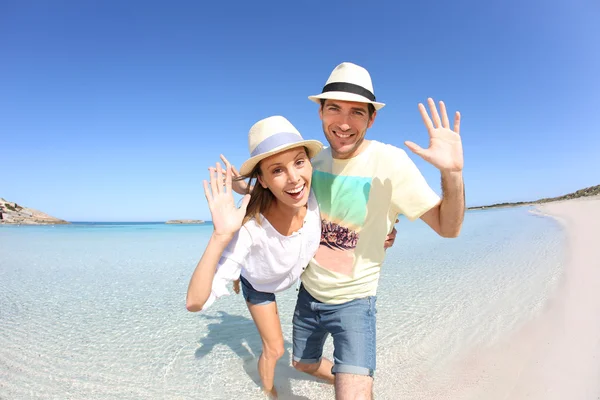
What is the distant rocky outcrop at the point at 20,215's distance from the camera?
126 ft

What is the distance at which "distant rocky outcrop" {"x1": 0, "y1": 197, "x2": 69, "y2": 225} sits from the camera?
3841cm

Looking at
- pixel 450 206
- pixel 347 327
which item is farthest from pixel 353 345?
pixel 450 206

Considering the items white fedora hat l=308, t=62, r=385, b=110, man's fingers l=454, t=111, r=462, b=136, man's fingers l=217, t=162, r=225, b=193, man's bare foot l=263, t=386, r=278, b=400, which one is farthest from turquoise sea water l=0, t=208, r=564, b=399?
white fedora hat l=308, t=62, r=385, b=110

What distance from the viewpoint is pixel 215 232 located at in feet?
7.54

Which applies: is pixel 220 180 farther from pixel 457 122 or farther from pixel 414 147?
pixel 457 122

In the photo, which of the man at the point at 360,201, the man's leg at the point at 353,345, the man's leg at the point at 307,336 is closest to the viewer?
the man's leg at the point at 353,345

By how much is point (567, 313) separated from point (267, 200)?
13.7 feet

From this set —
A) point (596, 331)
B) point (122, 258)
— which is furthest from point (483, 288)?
point (122, 258)

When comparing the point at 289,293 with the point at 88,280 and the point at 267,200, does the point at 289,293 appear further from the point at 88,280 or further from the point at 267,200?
the point at 88,280

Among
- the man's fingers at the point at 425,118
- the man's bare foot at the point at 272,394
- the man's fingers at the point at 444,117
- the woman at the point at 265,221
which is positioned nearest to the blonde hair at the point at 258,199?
the woman at the point at 265,221

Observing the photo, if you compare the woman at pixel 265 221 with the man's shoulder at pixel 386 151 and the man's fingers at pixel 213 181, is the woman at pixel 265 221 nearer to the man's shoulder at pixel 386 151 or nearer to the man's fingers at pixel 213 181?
the man's fingers at pixel 213 181

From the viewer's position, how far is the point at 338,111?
259 cm

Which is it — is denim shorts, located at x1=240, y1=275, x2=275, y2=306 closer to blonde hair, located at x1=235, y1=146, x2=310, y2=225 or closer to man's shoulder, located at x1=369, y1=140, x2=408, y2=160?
blonde hair, located at x1=235, y1=146, x2=310, y2=225

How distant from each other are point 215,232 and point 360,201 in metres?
1.05
